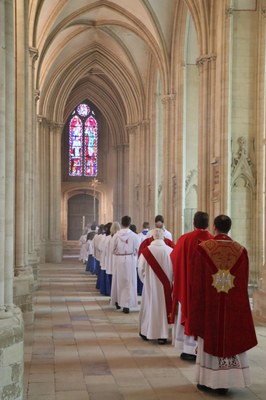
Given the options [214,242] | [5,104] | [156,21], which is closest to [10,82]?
[5,104]

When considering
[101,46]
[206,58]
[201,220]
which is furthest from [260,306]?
[101,46]

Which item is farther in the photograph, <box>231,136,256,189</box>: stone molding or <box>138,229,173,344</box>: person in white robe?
<box>231,136,256,189</box>: stone molding

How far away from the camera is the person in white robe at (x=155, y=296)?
9.32 m

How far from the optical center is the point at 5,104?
6.24 meters

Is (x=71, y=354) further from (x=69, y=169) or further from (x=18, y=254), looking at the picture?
(x=69, y=169)

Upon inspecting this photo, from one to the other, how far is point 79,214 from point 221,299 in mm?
37868

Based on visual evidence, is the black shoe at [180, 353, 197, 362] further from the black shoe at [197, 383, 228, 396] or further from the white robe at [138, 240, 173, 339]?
the black shoe at [197, 383, 228, 396]

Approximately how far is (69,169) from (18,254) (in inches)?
1321

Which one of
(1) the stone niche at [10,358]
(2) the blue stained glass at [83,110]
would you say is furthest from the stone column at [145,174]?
(1) the stone niche at [10,358]

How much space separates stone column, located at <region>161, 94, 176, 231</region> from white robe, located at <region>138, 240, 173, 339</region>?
14.0m

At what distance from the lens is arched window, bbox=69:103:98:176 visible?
4472 cm

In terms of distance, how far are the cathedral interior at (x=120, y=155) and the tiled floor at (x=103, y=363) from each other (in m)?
0.03

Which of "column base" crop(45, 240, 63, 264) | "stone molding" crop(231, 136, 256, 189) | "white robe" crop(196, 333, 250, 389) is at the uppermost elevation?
"stone molding" crop(231, 136, 256, 189)

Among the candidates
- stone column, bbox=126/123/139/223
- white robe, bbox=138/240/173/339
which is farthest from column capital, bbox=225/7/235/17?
stone column, bbox=126/123/139/223
